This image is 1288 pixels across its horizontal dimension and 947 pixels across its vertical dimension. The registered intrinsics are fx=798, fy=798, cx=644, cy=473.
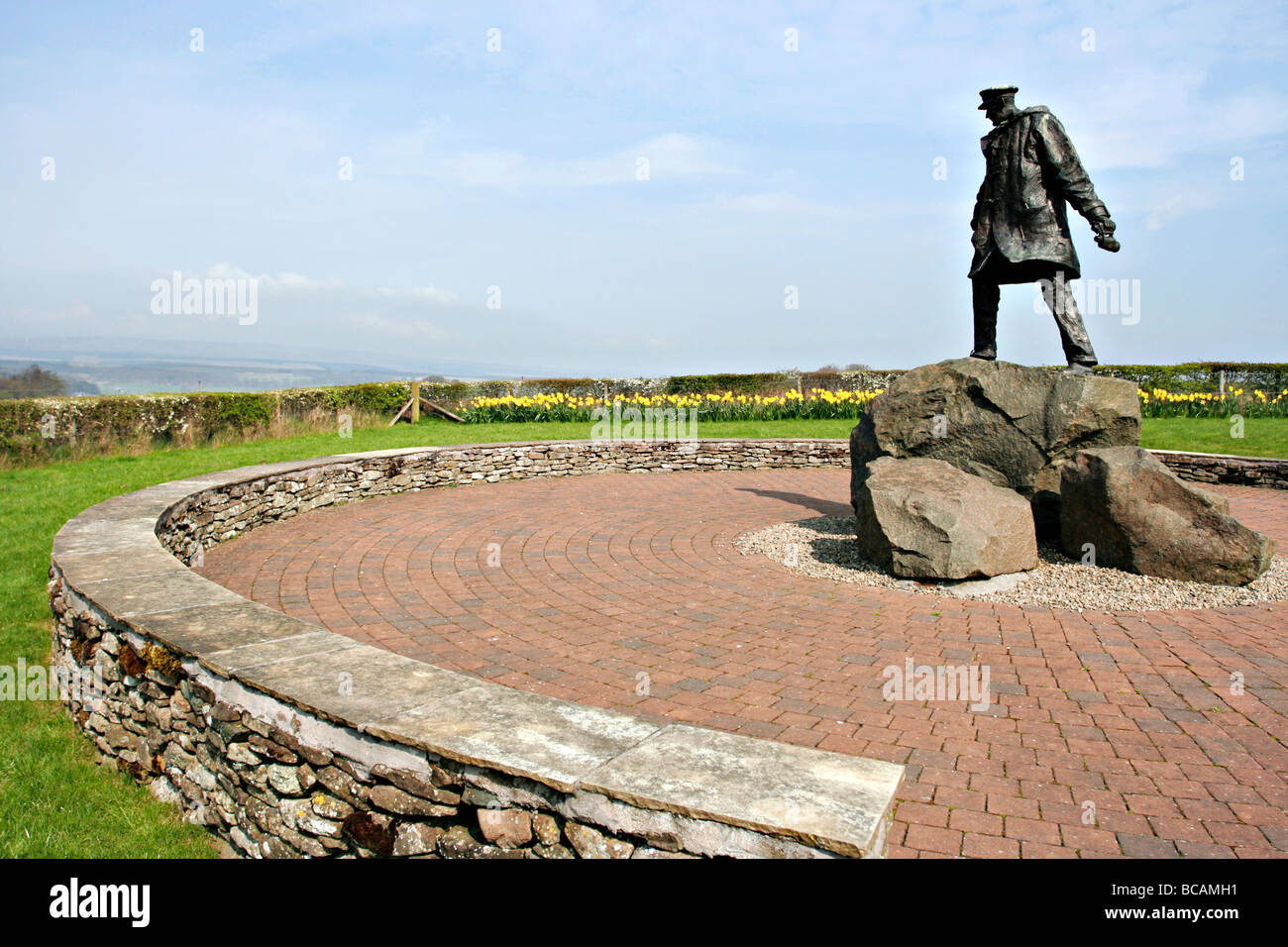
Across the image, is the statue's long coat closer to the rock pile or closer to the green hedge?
the rock pile

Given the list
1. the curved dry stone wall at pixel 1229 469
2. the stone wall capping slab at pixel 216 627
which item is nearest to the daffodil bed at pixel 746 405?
the curved dry stone wall at pixel 1229 469

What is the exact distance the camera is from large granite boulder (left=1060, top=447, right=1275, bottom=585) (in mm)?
6391

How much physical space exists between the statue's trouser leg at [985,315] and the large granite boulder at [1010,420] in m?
0.72

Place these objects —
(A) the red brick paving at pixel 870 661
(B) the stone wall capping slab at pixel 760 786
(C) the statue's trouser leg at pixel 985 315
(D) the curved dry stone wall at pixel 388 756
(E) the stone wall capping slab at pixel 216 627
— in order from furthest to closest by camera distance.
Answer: (C) the statue's trouser leg at pixel 985 315 → (E) the stone wall capping slab at pixel 216 627 → (A) the red brick paving at pixel 870 661 → (D) the curved dry stone wall at pixel 388 756 → (B) the stone wall capping slab at pixel 760 786

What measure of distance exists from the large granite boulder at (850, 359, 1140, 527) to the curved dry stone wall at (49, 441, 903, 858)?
5.89 m

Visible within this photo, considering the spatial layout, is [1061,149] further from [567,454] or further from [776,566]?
[567,454]

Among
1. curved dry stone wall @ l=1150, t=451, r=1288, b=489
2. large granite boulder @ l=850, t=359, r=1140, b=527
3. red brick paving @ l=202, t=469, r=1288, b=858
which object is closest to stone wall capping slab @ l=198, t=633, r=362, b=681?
red brick paving @ l=202, t=469, r=1288, b=858

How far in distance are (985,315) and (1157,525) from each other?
9.92 ft

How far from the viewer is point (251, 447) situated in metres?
14.0

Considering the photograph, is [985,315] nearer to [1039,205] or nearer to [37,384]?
[1039,205]

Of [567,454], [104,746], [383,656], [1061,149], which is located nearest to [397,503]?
[567,454]

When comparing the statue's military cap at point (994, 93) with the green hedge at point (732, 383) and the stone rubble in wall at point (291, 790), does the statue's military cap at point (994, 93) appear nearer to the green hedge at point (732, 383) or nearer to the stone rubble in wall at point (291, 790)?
the stone rubble in wall at point (291, 790)

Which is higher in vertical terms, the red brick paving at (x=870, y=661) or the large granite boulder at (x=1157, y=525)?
the large granite boulder at (x=1157, y=525)

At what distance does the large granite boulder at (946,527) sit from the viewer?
6.47 m
